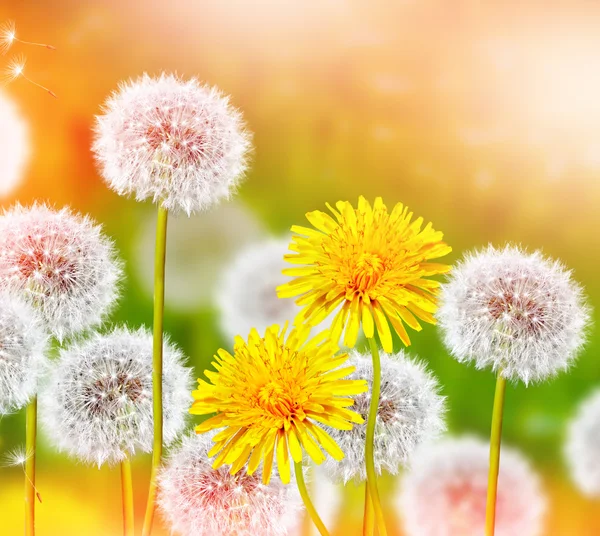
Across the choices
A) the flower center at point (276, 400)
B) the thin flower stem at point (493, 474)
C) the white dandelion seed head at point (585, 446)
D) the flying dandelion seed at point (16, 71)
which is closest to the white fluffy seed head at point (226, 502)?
the flower center at point (276, 400)

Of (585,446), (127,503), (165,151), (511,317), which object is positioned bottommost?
(127,503)

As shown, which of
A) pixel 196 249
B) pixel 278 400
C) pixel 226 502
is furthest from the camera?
pixel 196 249

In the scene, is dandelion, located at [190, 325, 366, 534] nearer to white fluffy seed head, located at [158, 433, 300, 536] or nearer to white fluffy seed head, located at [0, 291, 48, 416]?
white fluffy seed head, located at [158, 433, 300, 536]

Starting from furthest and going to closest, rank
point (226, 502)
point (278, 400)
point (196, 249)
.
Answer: point (196, 249)
point (226, 502)
point (278, 400)

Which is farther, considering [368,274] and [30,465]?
[30,465]

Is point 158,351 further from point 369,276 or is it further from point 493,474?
point 493,474

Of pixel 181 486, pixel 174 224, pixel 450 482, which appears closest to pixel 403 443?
pixel 450 482

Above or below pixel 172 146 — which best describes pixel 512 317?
below

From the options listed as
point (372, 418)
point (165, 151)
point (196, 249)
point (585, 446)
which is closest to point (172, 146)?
point (165, 151)

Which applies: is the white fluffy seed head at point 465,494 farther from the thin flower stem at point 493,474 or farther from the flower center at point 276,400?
the flower center at point 276,400
